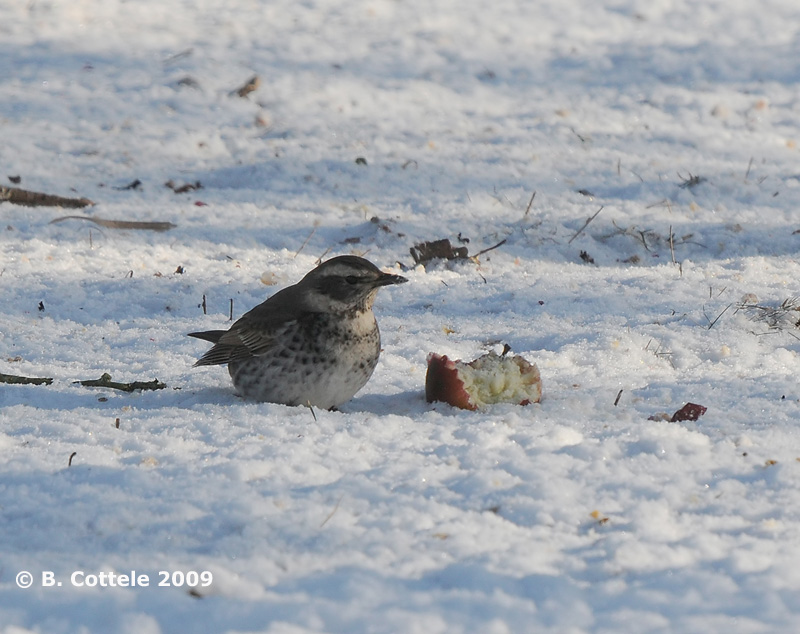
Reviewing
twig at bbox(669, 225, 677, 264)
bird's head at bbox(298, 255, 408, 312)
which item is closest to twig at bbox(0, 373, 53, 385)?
bird's head at bbox(298, 255, 408, 312)

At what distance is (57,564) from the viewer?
3.18 metres

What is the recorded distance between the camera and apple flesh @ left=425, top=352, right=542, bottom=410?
477 centimetres

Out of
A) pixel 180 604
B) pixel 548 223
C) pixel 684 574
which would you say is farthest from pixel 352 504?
pixel 548 223

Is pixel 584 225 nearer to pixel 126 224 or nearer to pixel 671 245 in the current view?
pixel 671 245

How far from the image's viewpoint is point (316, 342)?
15.4 feet

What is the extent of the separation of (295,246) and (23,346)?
2.59 meters

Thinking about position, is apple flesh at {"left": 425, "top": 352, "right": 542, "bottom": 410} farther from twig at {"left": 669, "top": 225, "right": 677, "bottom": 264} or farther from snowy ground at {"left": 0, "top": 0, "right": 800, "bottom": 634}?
twig at {"left": 669, "top": 225, "right": 677, "bottom": 264}

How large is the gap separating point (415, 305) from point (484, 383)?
2.02 m

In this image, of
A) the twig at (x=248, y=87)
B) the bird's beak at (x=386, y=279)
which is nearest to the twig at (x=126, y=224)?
the twig at (x=248, y=87)

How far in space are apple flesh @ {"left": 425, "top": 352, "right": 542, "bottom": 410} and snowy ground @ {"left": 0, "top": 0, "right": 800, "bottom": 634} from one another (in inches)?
4.2

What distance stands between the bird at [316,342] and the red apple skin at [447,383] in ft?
0.94

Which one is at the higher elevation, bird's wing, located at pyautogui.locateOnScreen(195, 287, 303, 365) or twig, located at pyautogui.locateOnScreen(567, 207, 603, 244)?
bird's wing, located at pyautogui.locateOnScreen(195, 287, 303, 365)

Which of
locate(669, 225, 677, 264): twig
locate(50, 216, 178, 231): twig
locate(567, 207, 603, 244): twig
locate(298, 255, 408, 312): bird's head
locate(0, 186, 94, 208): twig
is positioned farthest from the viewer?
locate(0, 186, 94, 208): twig

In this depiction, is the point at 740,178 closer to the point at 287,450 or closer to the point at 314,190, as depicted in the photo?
the point at 314,190
